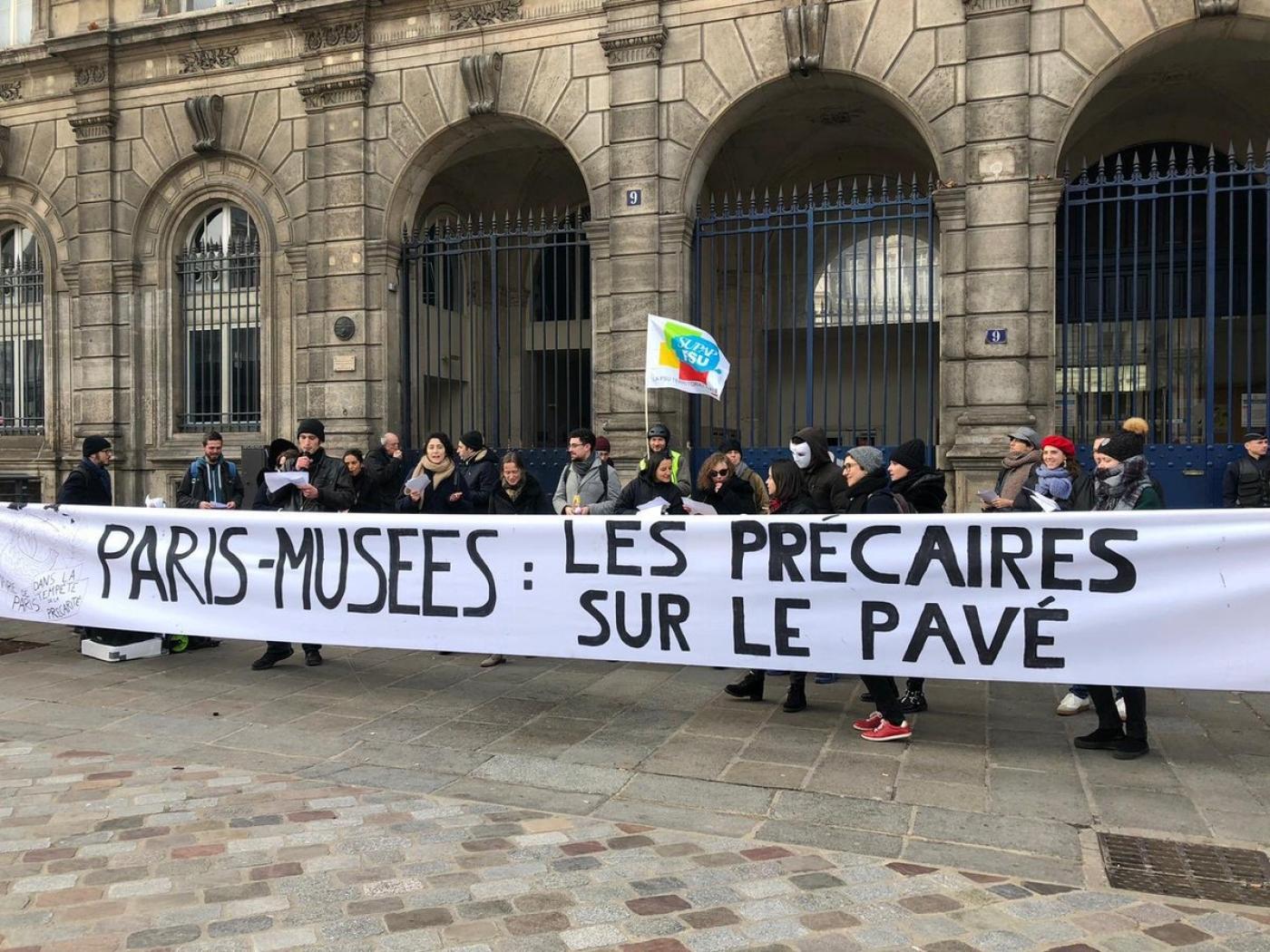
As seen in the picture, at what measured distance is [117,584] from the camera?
7.46 m

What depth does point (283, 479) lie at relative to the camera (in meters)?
7.57

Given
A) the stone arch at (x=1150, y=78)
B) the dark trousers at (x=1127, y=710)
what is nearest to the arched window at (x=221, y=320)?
the stone arch at (x=1150, y=78)

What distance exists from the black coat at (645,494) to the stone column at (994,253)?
4.20 metres

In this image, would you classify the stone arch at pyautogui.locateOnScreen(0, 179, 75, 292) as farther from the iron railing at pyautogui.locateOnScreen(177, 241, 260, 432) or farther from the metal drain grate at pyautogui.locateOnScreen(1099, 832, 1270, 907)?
the metal drain grate at pyautogui.locateOnScreen(1099, 832, 1270, 907)

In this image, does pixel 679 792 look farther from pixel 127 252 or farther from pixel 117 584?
pixel 127 252

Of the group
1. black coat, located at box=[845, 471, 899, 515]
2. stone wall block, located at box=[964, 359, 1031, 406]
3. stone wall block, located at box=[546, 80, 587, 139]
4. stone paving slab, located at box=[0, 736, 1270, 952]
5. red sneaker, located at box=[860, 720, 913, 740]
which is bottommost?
stone paving slab, located at box=[0, 736, 1270, 952]

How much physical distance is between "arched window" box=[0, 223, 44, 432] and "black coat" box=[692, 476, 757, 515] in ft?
41.6

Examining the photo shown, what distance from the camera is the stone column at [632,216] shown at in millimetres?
11383

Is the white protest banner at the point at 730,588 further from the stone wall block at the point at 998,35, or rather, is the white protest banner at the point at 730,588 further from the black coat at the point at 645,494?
the stone wall block at the point at 998,35

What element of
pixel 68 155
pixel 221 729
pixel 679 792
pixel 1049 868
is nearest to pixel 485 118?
pixel 68 155

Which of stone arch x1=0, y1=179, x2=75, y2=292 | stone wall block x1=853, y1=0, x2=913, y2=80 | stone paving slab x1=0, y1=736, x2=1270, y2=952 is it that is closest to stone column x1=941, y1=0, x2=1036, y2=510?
stone wall block x1=853, y1=0, x2=913, y2=80

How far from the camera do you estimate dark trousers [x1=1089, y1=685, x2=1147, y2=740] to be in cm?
539

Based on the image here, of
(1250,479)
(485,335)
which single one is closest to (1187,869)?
(1250,479)

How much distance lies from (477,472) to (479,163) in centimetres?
886
